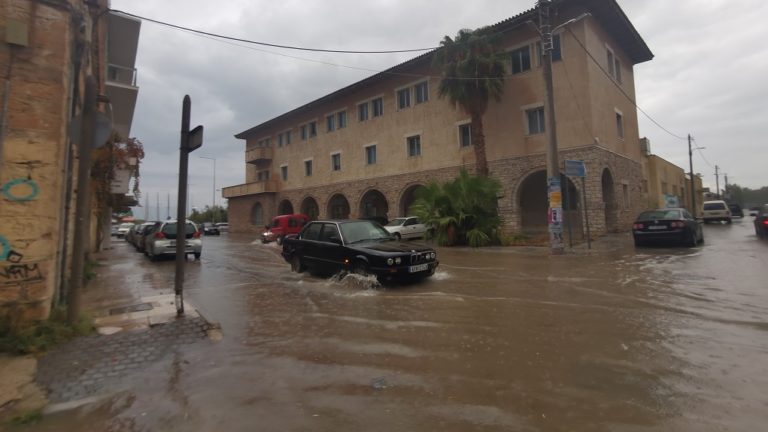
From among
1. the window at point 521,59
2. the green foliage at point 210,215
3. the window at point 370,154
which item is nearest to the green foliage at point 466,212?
Answer: the window at point 521,59

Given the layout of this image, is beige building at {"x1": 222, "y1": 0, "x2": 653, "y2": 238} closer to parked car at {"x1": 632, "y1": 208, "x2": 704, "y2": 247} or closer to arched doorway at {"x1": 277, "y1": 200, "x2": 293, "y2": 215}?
parked car at {"x1": 632, "y1": 208, "x2": 704, "y2": 247}

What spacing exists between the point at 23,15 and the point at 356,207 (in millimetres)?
25122

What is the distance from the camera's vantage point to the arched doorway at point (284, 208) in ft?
124

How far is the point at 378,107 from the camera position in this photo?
28750 mm

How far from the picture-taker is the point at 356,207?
2986cm

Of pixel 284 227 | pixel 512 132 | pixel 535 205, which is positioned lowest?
pixel 284 227

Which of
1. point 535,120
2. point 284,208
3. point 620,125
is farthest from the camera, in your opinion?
point 284,208

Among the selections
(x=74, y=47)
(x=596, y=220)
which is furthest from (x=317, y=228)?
(x=596, y=220)

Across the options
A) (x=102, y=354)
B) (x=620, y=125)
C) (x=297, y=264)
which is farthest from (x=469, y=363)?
(x=620, y=125)

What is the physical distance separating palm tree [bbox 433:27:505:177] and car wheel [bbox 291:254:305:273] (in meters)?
12.6

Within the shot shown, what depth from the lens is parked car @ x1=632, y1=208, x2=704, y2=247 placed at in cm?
Result: 1315

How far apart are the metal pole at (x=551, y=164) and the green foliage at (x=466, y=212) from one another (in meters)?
3.50

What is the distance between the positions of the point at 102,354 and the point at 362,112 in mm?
27416

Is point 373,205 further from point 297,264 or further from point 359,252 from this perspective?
point 359,252
